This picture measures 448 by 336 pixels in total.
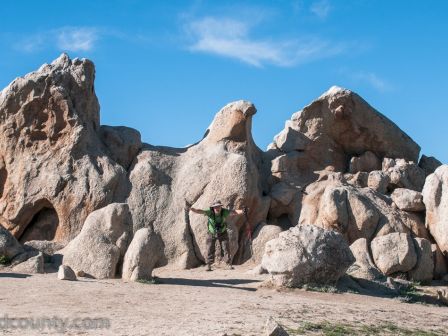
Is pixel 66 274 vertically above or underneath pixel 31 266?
underneath

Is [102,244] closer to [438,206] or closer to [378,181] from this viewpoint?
[438,206]

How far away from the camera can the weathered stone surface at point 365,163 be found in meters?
27.2

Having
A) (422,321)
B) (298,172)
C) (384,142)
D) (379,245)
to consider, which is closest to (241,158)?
(298,172)

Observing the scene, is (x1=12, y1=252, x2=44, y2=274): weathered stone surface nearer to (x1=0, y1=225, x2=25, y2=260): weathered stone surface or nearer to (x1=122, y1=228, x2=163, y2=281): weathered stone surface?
(x1=0, y1=225, x2=25, y2=260): weathered stone surface

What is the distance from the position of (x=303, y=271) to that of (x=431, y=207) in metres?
8.22

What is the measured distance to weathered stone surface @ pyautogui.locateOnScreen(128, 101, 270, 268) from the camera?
22531 mm

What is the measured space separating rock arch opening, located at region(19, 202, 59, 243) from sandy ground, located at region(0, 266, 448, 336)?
238 inches

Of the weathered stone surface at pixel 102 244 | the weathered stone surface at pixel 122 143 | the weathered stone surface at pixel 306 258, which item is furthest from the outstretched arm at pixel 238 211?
the weathered stone surface at pixel 122 143

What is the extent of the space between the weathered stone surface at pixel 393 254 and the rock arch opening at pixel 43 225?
1045 centimetres

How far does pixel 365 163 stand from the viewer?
1080 inches

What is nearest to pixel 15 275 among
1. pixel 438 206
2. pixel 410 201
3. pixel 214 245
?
pixel 214 245

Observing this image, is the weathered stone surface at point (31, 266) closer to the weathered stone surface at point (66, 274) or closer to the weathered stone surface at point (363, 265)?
the weathered stone surface at point (66, 274)

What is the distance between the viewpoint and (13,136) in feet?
78.2

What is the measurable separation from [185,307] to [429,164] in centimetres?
1725
